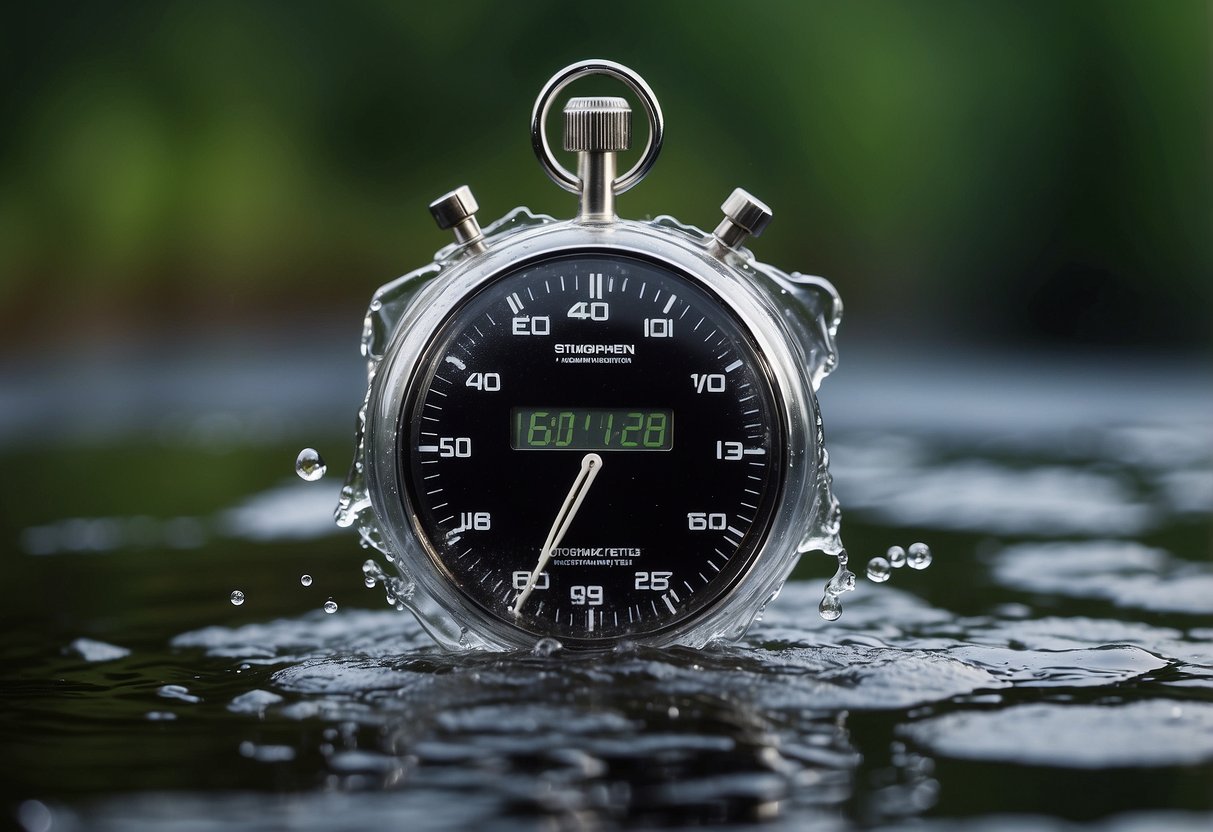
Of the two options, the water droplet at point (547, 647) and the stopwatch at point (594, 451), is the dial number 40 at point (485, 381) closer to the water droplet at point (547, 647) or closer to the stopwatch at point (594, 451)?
the stopwatch at point (594, 451)

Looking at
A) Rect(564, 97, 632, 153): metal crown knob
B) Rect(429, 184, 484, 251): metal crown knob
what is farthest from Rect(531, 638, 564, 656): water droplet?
Rect(564, 97, 632, 153): metal crown knob

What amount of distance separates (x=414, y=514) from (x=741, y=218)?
63 cm

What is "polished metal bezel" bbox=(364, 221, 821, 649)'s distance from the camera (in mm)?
2320

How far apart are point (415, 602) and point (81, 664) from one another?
1.59 ft

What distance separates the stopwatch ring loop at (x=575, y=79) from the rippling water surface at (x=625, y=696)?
0.69m

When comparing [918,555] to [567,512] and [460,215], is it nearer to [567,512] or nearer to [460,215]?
[567,512]

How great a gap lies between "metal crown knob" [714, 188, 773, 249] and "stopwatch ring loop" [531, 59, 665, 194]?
14 centimetres

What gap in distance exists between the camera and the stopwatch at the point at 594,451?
7.55ft

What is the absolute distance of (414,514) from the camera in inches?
91.4

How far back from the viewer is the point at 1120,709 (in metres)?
2.01

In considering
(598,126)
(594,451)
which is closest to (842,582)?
(594,451)

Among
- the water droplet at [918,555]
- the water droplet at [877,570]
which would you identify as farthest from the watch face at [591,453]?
the water droplet at [918,555]

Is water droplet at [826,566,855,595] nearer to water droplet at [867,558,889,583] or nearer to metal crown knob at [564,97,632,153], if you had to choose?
water droplet at [867,558,889,583]

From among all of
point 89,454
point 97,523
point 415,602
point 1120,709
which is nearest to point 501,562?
point 415,602
